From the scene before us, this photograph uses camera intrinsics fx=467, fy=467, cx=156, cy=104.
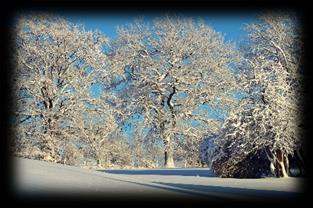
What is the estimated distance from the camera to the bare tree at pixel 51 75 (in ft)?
66.2

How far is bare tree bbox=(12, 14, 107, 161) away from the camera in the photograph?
20188 mm

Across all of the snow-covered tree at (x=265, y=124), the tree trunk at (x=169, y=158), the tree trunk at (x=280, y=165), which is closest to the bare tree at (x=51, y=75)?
the tree trunk at (x=169, y=158)

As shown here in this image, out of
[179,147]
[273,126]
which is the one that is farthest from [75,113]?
[273,126]

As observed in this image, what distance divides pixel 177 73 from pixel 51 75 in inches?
283

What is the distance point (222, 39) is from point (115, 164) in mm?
9017

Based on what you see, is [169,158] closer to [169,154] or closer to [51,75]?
[169,154]

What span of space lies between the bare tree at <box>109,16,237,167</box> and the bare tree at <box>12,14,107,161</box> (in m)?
3.30

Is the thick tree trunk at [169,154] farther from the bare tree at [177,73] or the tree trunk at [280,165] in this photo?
the tree trunk at [280,165]

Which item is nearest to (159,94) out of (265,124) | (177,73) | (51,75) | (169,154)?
(177,73)

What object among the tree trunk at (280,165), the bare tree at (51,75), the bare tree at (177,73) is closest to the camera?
the tree trunk at (280,165)

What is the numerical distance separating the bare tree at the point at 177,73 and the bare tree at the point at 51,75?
3.30 m

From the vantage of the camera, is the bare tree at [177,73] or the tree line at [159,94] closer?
the tree line at [159,94]

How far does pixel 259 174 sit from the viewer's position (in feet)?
42.8

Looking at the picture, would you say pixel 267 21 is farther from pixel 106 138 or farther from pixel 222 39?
pixel 106 138
